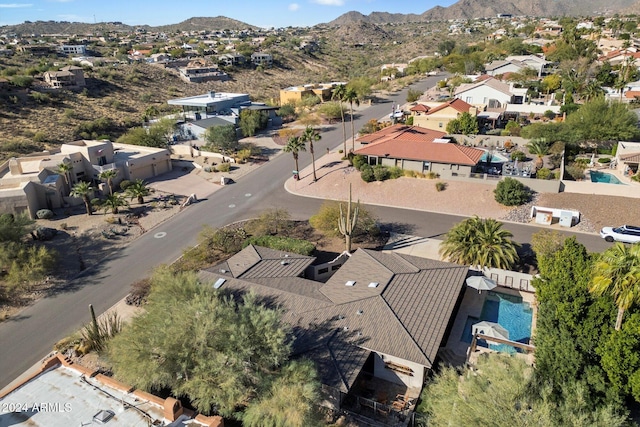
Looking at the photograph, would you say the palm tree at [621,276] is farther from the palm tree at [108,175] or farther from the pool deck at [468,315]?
the palm tree at [108,175]

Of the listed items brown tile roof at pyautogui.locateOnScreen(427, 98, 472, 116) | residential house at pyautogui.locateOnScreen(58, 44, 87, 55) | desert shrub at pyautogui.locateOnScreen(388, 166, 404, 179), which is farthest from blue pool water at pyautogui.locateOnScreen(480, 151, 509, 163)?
residential house at pyautogui.locateOnScreen(58, 44, 87, 55)

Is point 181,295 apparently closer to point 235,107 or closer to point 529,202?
point 529,202

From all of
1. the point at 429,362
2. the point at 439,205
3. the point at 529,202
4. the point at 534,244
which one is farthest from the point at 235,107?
the point at 429,362

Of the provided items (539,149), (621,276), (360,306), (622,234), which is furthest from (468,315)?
(539,149)

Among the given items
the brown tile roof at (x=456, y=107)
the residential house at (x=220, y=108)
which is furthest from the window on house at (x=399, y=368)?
the residential house at (x=220, y=108)

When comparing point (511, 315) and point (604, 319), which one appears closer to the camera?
point (604, 319)
